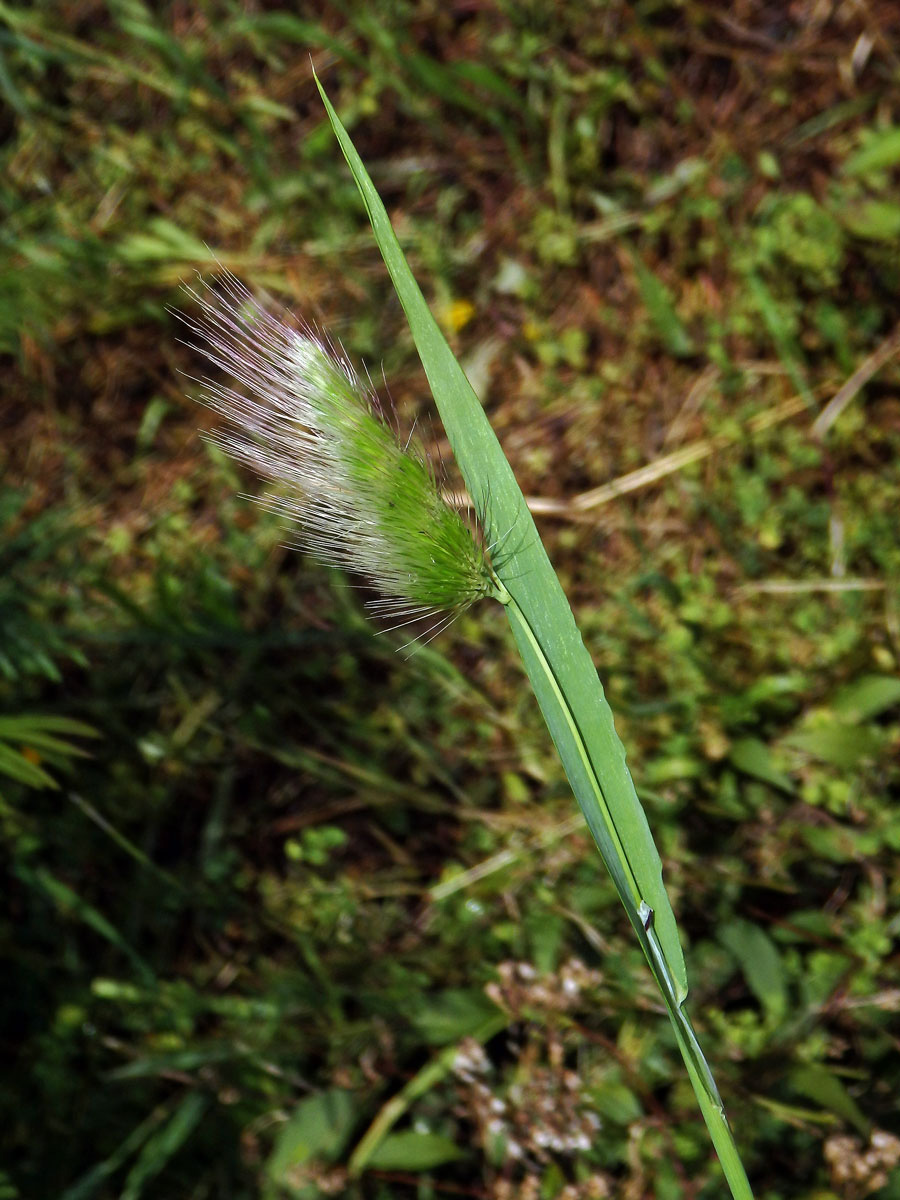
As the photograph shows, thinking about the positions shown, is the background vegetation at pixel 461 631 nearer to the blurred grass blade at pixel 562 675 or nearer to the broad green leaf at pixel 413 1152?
the broad green leaf at pixel 413 1152

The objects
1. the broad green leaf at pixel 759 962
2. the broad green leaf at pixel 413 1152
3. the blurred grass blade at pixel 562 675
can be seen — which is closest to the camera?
the blurred grass blade at pixel 562 675

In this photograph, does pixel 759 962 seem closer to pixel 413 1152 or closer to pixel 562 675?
pixel 413 1152

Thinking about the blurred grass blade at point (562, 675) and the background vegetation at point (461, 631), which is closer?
the blurred grass blade at point (562, 675)

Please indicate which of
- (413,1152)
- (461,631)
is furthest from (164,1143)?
(461,631)

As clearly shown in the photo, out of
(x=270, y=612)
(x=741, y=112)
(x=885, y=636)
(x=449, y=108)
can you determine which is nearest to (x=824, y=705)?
(x=885, y=636)

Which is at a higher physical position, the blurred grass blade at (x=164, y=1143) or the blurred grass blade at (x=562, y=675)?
the blurred grass blade at (x=562, y=675)

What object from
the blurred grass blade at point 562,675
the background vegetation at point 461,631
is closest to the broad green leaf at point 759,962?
the background vegetation at point 461,631

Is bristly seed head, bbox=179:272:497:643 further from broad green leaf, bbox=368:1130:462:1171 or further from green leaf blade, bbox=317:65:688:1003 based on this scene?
broad green leaf, bbox=368:1130:462:1171
